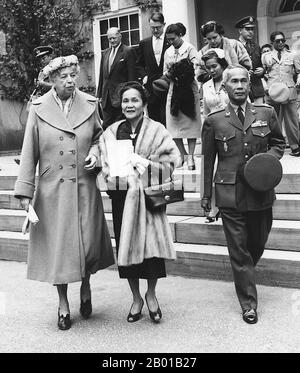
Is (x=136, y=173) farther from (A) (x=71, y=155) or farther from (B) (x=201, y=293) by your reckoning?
(B) (x=201, y=293)

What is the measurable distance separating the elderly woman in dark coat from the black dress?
0.61ft

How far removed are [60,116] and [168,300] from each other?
6.00ft

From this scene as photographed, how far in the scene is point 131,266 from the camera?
4.59 m

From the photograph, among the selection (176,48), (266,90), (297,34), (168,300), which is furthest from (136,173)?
(297,34)

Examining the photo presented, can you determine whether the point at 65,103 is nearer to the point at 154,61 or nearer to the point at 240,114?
the point at 240,114

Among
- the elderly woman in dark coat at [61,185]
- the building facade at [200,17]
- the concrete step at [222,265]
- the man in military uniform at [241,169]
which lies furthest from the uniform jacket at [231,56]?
the building facade at [200,17]

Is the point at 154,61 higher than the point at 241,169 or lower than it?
higher

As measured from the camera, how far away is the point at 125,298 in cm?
533

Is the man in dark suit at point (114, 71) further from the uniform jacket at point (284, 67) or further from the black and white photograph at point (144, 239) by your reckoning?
the black and white photograph at point (144, 239)

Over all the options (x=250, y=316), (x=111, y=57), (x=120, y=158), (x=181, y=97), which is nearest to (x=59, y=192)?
(x=120, y=158)

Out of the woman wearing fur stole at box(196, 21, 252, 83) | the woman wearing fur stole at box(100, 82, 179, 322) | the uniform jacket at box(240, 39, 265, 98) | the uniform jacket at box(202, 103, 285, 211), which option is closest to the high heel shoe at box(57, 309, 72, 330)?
the woman wearing fur stole at box(100, 82, 179, 322)

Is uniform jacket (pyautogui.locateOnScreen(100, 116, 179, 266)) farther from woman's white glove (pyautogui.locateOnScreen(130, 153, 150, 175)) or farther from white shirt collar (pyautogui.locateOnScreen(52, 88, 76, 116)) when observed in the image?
white shirt collar (pyautogui.locateOnScreen(52, 88, 76, 116))

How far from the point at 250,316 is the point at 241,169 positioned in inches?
43.2

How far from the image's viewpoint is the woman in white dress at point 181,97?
7422 millimetres
